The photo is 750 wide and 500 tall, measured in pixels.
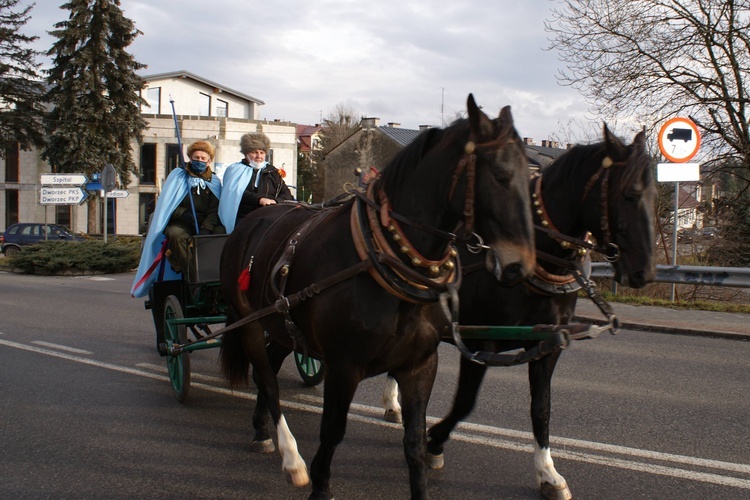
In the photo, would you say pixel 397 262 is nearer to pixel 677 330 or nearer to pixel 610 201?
pixel 610 201

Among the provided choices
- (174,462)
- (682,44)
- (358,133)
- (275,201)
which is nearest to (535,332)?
(174,462)

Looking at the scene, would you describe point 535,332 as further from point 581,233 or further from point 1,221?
point 1,221

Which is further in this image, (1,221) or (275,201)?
(1,221)

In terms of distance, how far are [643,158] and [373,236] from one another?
165 centimetres

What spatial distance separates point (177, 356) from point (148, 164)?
40.9m

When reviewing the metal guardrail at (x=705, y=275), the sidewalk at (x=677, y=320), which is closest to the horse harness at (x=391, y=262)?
the sidewalk at (x=677, y=320)

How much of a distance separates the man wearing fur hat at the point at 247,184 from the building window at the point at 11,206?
1729 inches

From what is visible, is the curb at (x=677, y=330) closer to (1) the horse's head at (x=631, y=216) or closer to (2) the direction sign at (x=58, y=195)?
(1) the horse's head at (x=631, y=216)

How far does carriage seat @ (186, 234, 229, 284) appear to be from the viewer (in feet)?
18.9

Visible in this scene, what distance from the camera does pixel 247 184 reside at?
5.97 meters

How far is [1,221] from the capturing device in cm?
4453

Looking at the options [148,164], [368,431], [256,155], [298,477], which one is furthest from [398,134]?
[298,477]

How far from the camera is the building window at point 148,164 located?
4422 cm

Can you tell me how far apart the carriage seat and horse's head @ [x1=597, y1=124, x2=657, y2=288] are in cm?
310
